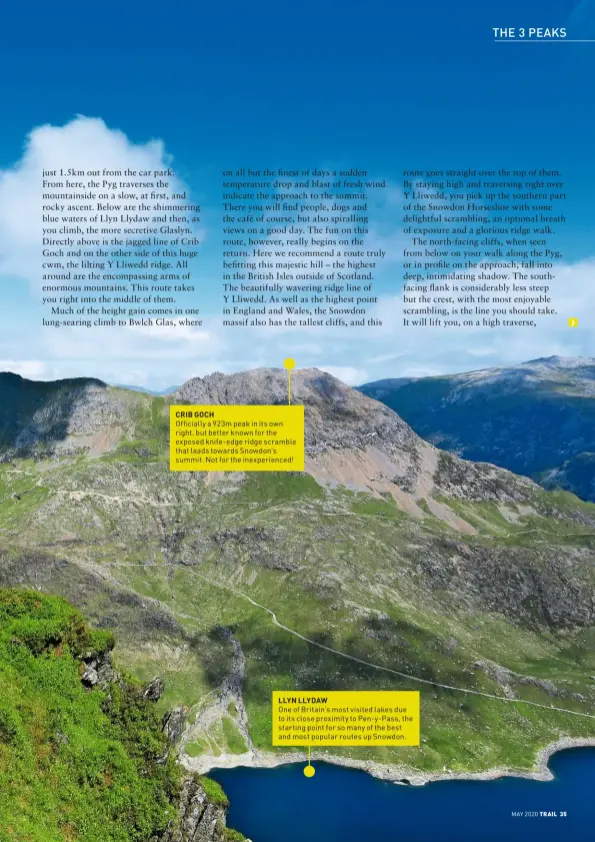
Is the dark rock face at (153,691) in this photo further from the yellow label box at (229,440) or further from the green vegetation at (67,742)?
the yellow label box at (229,440)

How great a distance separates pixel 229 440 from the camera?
221 ft

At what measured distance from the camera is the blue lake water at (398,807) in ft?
427

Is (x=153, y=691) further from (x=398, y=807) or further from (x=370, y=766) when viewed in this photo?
(x=370, y=766)

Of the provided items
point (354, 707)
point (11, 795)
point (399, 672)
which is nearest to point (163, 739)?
point (11, 795)

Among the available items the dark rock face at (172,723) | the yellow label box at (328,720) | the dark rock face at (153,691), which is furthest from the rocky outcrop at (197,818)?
the yellow label box at (328,720)

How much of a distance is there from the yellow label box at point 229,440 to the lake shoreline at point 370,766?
120085 mm

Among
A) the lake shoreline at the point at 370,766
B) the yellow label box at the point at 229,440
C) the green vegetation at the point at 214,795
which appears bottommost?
the lake shoreline at the point at 370,766

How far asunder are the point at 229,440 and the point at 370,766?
13023 centimetres

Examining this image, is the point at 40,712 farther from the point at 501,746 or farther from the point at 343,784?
the point at 501,746

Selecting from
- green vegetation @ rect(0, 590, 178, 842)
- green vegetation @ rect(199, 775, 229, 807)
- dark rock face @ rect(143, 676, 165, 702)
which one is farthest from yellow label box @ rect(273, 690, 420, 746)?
green vegetation @ rect(0, 590, 178, 842)

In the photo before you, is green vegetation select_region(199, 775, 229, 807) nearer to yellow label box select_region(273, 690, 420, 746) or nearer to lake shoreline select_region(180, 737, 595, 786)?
yellow label box select_region(273, 690, 420, 746)

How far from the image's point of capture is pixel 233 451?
66.9 meters

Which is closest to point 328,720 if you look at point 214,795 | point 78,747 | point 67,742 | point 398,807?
point 214,795

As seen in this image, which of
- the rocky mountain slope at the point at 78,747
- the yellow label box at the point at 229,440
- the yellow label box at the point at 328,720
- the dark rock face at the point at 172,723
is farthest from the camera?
the yellow label box at the point at 328,720
